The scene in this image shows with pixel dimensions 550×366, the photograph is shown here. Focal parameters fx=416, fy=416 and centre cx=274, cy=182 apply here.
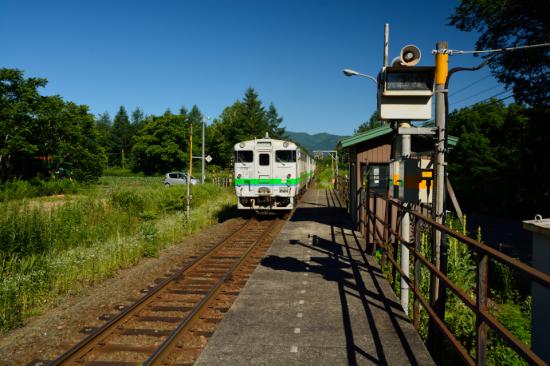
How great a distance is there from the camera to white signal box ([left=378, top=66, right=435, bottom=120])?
5.49 metres

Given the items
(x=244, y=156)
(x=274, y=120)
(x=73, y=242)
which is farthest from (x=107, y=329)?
(x=274, y=120)

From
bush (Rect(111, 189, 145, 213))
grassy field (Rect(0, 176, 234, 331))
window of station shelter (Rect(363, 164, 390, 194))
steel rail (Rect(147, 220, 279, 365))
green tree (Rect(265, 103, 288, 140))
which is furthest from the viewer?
green tree (Rect(265, 103, 288, 140))

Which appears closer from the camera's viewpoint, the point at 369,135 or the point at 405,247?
the point at 405,247

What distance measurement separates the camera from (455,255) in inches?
307

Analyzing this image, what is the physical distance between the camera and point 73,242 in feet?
37.5

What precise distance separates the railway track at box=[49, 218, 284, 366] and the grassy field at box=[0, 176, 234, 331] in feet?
4.92


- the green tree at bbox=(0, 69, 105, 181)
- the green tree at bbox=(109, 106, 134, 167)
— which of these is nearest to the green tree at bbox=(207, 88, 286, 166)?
the green tree at bbox=(0, 69, 105, 181)

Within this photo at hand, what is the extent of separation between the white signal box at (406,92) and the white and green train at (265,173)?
10570mm

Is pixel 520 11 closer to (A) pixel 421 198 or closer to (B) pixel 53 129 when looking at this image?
(A) pixel 421 198

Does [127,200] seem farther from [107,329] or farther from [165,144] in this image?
[165,144]

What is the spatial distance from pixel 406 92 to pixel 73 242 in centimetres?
978

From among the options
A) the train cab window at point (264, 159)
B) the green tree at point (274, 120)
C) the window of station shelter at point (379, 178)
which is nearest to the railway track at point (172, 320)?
the window of station shelter at point (379, 178)

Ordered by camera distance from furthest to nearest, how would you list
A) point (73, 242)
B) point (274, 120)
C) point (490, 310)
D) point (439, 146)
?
1. point (274, 120)
2. point (73, 242)
3. point (490, 310)
4. point (439, 146)

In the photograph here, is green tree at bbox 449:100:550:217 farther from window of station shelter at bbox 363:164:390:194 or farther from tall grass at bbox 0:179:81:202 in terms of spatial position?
tall grass at bbox 0:179:81:202
